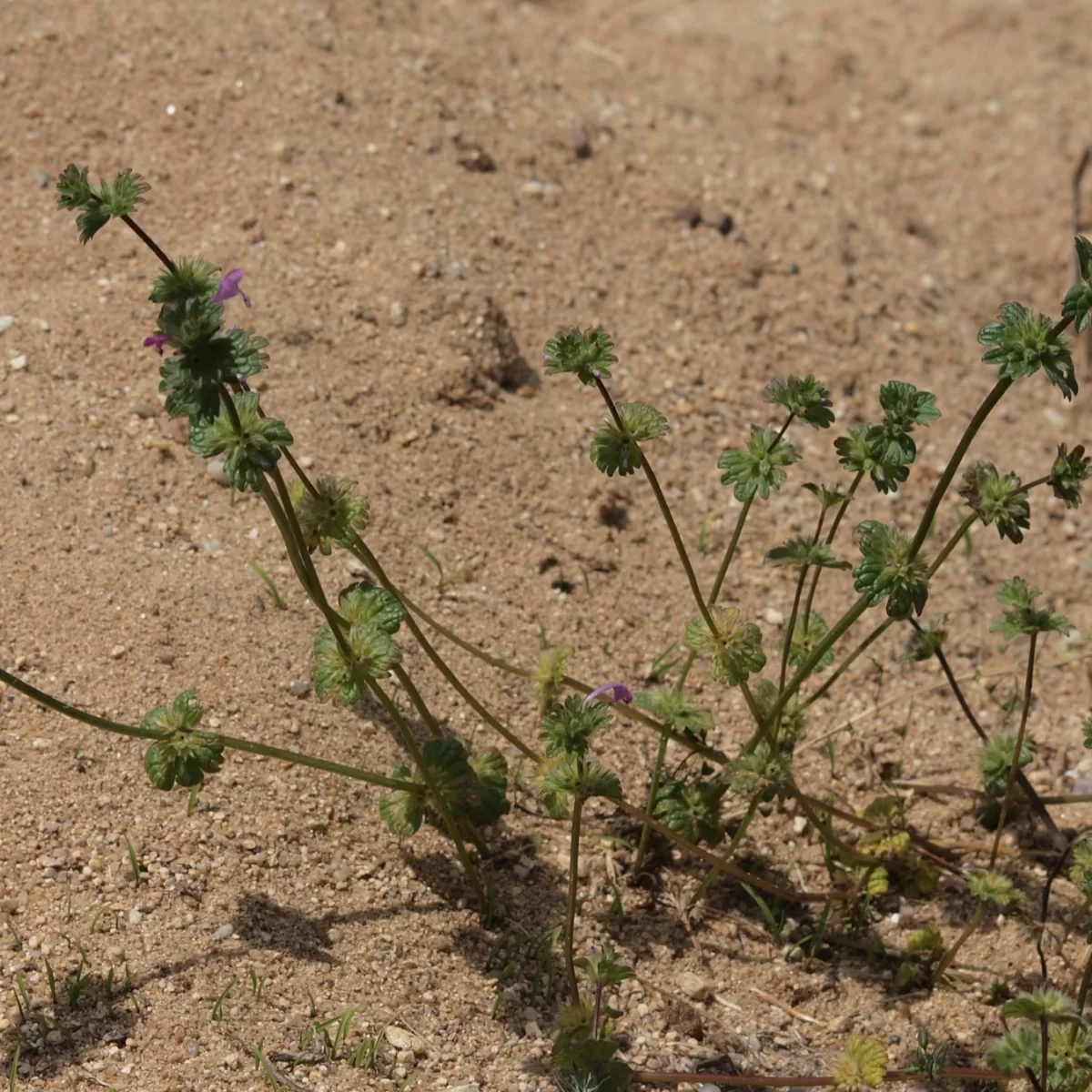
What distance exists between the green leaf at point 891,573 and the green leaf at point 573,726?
0.53 m

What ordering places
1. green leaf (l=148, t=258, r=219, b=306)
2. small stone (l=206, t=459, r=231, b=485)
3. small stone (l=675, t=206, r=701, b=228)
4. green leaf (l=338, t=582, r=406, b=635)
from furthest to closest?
small stone (l=675, t=206, r=701, b=228), small stone (l=206, t=459, r=231, b=485), green leaf (l=338, t=582, r=406, b=635), green leaf (l=148, t=258, r=219, b=306)

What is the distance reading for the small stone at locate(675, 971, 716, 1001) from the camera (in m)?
3.23

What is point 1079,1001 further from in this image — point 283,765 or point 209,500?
point 209,500

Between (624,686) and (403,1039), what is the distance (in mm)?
824

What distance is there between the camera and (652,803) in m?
3.29

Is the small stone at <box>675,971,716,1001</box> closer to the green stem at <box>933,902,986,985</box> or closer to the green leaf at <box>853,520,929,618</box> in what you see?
the green stem at <box>933,902,986,985</box>

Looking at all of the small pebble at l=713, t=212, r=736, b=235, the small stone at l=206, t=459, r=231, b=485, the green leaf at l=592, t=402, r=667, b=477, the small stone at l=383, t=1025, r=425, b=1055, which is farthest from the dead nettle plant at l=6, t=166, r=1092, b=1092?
the small pebble at l=713, t=212, r=736, b=235

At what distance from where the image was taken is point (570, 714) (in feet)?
8.95

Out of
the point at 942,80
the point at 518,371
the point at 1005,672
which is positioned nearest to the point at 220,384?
the point at 518,371

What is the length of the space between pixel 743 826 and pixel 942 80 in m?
4.33

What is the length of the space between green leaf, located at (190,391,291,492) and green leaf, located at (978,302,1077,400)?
1237 mm

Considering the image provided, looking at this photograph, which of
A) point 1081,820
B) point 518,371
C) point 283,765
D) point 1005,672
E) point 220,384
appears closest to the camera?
point 220,384

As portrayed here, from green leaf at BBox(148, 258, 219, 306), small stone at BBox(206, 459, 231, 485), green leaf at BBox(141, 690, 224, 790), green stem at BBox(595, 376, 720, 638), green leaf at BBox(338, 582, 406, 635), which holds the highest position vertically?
small stone at BBox(206, 459, 231, 485)

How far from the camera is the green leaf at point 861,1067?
2797 mm
